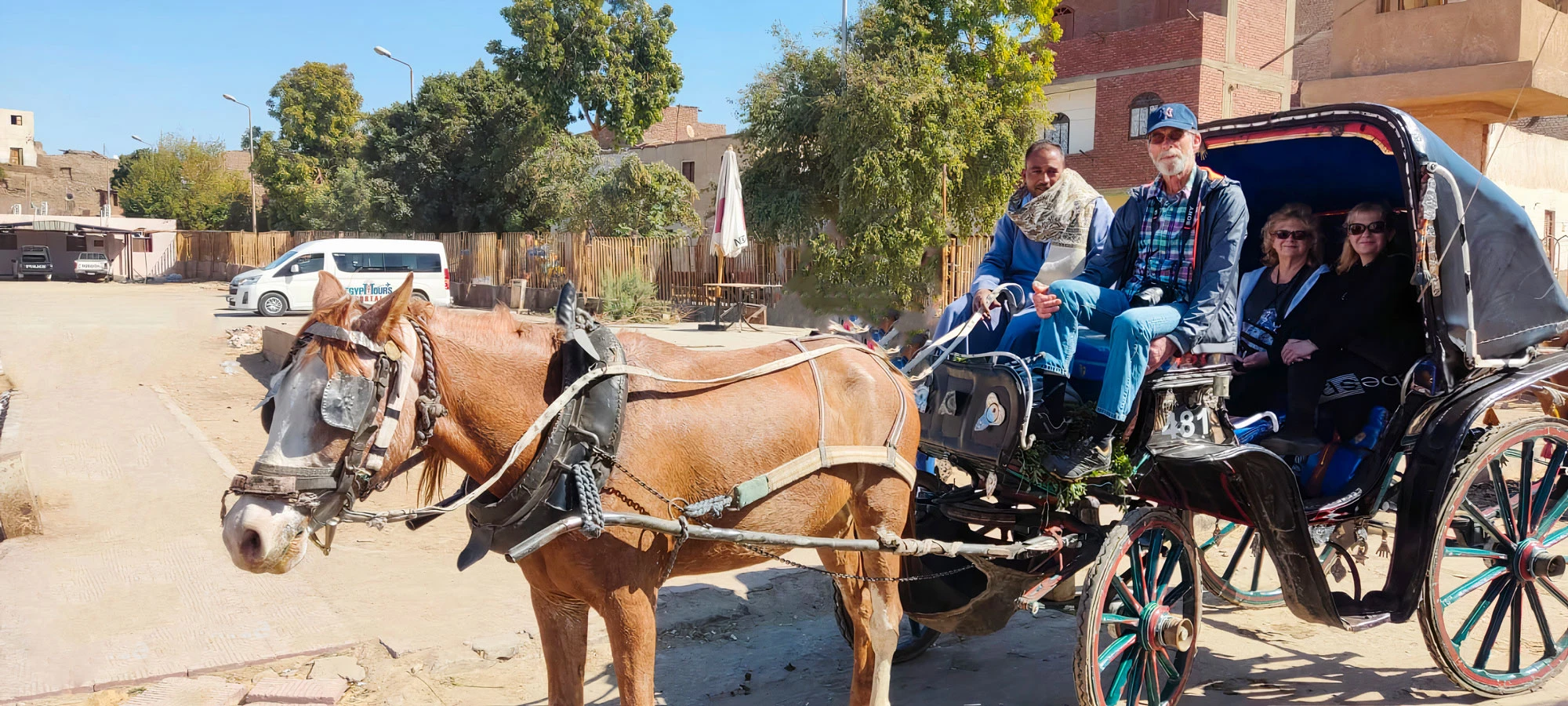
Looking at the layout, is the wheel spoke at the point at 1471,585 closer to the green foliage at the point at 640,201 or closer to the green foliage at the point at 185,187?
the green foliage at the point at 640,201

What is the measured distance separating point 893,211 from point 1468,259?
14.0 metres

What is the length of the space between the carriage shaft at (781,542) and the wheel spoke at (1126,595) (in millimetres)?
219

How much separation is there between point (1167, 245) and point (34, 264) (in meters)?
Answer: 47.8

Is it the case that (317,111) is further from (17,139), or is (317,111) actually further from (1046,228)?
(1046,228)

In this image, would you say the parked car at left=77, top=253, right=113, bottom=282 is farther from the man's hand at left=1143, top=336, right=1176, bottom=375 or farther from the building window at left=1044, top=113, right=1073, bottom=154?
the man's hand at left=1143, top=336, right=1176, bottom=375

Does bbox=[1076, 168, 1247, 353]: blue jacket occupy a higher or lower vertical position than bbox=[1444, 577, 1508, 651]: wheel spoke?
higher

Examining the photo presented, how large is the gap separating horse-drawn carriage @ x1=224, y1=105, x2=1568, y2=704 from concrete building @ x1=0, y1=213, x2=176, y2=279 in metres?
45.8

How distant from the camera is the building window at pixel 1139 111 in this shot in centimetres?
2236

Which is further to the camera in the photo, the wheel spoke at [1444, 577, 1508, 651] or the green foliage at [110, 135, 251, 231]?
the green foliage at [110, 135, 251, 231]

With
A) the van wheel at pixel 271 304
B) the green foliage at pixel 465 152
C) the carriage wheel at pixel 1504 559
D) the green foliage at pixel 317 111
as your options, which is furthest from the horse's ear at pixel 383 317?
the green foliage at pixel 317 111

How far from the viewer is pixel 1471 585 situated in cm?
413

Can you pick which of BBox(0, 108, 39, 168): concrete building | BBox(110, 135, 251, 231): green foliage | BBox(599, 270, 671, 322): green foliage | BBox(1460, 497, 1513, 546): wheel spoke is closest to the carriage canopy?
BBox(1460, 497, 1513, 546): wheel spoke

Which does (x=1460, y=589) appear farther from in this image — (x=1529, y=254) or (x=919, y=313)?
(x=919, y=313)

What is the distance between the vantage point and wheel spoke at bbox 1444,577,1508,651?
416 centimetres
